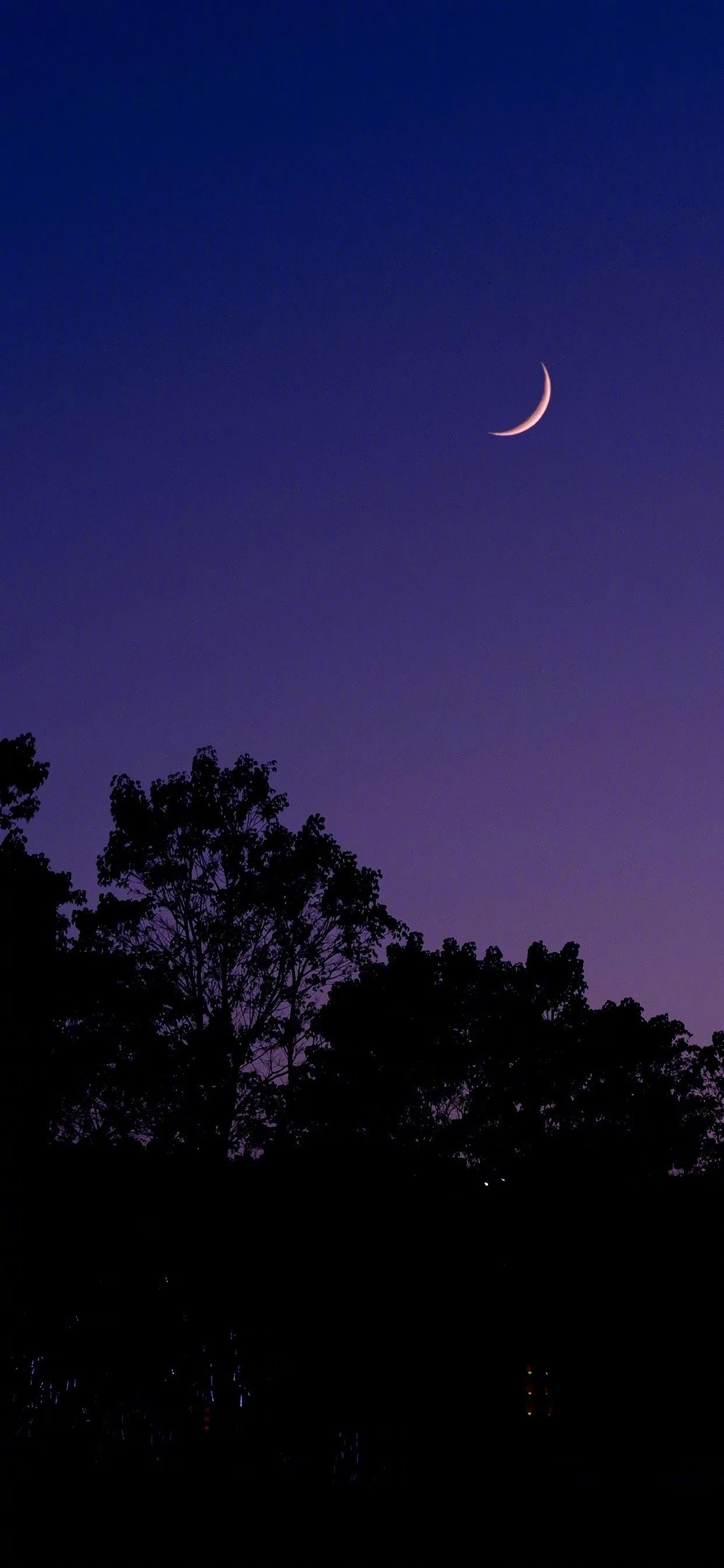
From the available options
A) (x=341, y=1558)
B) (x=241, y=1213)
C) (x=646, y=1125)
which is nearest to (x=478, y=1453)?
(x=341, y=1558)

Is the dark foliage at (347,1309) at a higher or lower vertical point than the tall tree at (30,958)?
lower

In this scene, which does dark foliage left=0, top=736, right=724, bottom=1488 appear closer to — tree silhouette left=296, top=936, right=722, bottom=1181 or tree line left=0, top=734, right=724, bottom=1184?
tree line left=0, top=734, right=724, bottom=1184

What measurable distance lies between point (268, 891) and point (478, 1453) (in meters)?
16.7

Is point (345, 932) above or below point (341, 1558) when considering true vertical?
above

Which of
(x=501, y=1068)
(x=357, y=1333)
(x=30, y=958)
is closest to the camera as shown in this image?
(x=357, y=1333)

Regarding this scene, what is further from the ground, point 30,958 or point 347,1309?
point 30,958

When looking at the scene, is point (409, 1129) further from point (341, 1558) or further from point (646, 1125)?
point (341, 1558)

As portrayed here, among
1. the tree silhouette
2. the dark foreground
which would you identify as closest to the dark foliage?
the dark foreground

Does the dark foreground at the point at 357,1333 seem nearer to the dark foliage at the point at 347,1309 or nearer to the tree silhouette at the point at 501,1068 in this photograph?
the dark foliage at the point at 347,1309

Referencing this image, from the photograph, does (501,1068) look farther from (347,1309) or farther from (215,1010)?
(347,1309)

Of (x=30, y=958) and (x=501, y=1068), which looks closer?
(x=30, y=958)

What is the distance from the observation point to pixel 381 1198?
1662 cm

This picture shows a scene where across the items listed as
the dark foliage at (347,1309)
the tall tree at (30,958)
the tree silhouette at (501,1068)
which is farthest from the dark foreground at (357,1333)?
the tree silhouette at (501,1068)

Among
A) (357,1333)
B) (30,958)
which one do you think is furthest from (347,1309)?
(30,958)
